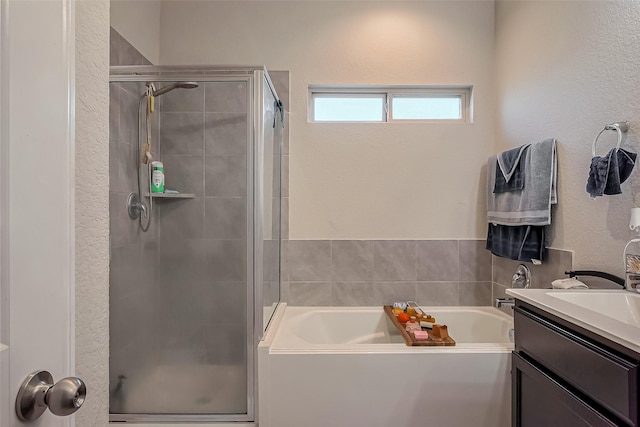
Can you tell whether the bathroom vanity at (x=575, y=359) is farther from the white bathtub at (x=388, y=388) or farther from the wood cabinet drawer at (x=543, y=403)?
the white bathtub at (x=388, y=388)

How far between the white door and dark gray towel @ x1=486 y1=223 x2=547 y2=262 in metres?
2.07

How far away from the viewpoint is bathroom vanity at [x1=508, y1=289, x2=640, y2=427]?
825 millimetres

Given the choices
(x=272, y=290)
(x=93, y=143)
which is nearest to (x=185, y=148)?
(x=272, y=290)

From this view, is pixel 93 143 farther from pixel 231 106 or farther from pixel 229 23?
pixel 229 23

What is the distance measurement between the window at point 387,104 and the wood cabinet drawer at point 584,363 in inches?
65.5

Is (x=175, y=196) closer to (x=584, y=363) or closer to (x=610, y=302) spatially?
(x=584, y=363)

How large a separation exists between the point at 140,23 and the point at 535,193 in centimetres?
262

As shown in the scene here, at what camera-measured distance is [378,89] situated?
8.11ft

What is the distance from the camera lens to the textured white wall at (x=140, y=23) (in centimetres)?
192

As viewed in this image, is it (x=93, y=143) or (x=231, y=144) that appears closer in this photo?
(x=93, y=143)

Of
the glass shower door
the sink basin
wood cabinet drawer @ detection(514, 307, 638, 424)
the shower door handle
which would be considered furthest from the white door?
the sink basin

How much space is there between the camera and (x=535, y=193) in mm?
1818

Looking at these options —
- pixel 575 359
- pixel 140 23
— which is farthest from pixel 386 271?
pixel 140 23

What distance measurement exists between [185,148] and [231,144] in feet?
0.95
